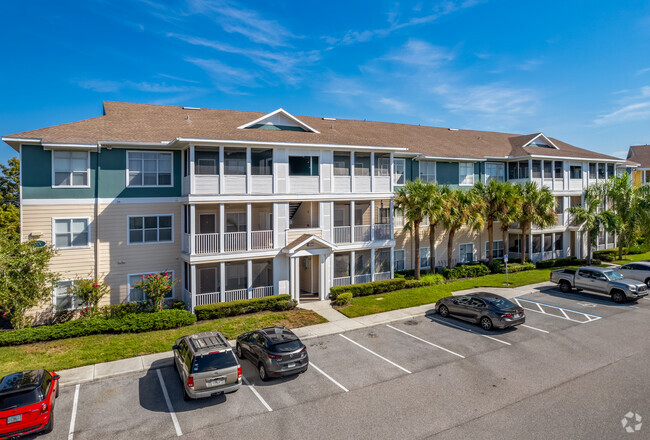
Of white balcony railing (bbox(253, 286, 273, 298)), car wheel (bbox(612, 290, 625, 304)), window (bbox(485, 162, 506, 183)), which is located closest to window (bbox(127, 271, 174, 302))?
white balcony railing (bbox(253, 286, 273, 298))

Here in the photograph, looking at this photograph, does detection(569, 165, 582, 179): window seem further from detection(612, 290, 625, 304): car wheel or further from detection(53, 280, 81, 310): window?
detection(53, 280, 81, 310): window

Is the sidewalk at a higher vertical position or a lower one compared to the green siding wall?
lower

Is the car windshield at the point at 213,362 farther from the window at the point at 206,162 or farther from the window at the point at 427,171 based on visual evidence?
the window at the point at 427,171

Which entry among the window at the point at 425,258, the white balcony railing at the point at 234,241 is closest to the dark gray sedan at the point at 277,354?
the white balcony railing at the point at 234,241

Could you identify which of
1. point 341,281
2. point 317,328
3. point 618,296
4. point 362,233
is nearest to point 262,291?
point 317,328

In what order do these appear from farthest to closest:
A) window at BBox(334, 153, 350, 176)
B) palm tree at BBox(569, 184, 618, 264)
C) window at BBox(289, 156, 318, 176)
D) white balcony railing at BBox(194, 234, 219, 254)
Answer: palm tree at BBox(569, 184, 618, 264), window at BBox(334, 153, 350, 176), window at BBox(289, 156, 318, 176), white balcony railing at BBox(194, 234, 219, 254)

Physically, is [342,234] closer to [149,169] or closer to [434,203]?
[434,203]

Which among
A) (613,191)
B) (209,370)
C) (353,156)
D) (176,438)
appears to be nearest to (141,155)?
(353,156)
